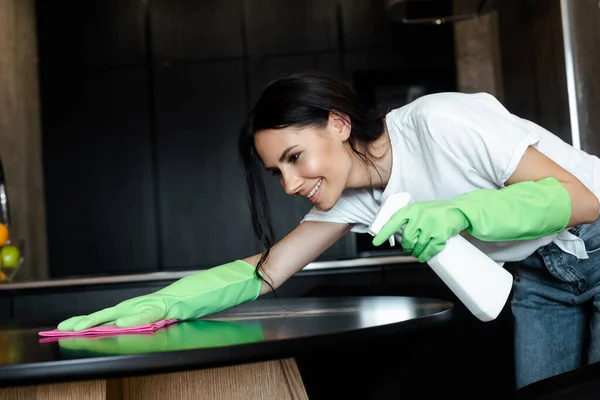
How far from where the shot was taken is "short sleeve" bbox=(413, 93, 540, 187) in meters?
1.18

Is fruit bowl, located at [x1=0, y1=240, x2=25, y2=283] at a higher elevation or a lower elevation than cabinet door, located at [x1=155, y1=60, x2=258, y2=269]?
lower

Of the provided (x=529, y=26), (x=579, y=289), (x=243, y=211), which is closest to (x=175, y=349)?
(x=579, y=289)

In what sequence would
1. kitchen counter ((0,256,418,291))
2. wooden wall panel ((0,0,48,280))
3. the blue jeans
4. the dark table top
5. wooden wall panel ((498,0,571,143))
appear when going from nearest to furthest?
the dark table top → the blue jeans → kitchen counter ((0,256,418,291)) → wooden wall panel ((498,0,571,143)) → wooden wall panel ((0,0,48,280))

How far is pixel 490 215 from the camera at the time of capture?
1089 millimetres

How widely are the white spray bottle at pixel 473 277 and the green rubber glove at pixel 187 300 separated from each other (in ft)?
1.53

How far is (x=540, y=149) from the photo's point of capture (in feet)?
4.27

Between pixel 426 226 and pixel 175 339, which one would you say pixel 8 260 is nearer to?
pixel 175 339

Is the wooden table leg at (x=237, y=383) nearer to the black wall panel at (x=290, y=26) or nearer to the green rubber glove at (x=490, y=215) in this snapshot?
the green rubber glove at (x=490, y=215)

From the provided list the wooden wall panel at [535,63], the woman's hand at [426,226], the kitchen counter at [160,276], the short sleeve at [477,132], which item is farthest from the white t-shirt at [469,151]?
the wooden wall panel at [535,63]

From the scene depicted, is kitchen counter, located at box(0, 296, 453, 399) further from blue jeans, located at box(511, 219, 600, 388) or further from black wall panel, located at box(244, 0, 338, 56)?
black wall panel, located at box(244, 0, 338, 56)

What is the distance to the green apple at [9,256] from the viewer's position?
2.84 m

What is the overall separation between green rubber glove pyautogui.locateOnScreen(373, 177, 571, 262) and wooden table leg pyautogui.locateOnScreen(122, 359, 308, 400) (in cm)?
24

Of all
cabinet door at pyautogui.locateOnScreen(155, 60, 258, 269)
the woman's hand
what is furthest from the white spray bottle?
cabinet door at pyautogui.locateOnScreen(155, 60, 258, 269)

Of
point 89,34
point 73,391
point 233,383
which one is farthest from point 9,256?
point 89,34
